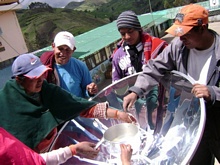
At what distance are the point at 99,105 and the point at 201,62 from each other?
0.70 m

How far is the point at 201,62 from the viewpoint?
1.50m

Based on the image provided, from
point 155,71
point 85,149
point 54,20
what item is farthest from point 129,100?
point 54,20

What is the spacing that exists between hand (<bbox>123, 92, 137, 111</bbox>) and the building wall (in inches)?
518

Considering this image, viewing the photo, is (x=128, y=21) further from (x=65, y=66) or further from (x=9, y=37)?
(x=9, y=37)

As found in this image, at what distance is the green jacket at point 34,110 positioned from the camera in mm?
1548

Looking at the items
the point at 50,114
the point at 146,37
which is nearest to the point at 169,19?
the point at 146,37

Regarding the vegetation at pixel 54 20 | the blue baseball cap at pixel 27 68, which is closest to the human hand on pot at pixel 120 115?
the blue baseball cap at pixel 27 68

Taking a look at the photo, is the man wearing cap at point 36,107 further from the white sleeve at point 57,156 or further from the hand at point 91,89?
the hand at point 91,89

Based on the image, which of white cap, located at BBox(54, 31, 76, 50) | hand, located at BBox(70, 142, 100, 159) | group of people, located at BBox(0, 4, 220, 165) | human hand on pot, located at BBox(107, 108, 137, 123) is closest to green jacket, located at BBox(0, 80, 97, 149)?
group of people, located at BBox(0, 4, 220, 165)

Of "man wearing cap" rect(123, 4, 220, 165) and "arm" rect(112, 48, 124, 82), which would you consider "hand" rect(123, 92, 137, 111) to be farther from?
"arm" rect(112, 48, 124, 82)

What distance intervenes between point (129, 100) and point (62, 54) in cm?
88

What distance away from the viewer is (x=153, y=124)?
6.04 feet

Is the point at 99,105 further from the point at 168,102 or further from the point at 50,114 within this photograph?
the point at 168,102

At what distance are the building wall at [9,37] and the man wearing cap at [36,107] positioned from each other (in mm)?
12991
